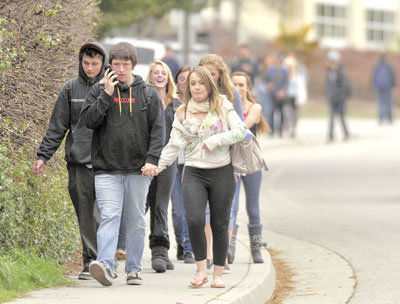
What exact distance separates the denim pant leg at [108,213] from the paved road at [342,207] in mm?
1464

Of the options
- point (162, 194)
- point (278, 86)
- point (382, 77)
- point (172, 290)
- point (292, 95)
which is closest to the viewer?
point (172, 290)

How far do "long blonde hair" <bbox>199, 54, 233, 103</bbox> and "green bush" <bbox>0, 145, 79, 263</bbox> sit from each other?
1.46 meters

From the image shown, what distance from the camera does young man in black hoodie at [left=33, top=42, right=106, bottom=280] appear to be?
25.9 ft

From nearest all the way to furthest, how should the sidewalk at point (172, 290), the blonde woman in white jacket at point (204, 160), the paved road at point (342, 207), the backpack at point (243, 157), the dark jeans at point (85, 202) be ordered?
1. the sidewalk at point (172, 290)
2. the blonde woman in white jacket at point (204, 160)
3. the backpack at point (243, 157)
4. the dark jeans at point (85, 202)
5. the paved road at point (342, 207)

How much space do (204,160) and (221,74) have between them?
1.06m

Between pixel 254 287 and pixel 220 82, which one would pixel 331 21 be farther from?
pixel 254 287

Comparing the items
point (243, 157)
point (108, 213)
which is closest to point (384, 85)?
point (243, 157)

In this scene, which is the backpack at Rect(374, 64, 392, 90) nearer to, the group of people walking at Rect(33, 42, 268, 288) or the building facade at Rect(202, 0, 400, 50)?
the building facade at Rect(202, 0, 400, 50)

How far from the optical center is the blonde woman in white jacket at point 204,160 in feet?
25.3

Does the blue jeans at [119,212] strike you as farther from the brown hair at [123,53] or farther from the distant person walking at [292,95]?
the distant person walking at [292,95]

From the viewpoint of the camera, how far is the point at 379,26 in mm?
62188

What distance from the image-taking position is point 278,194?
1594cm

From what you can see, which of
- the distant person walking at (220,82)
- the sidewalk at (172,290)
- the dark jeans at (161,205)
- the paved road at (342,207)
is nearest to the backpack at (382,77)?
the paved road at (342,207)

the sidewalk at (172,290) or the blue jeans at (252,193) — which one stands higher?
the blue jeans at (252,193)
